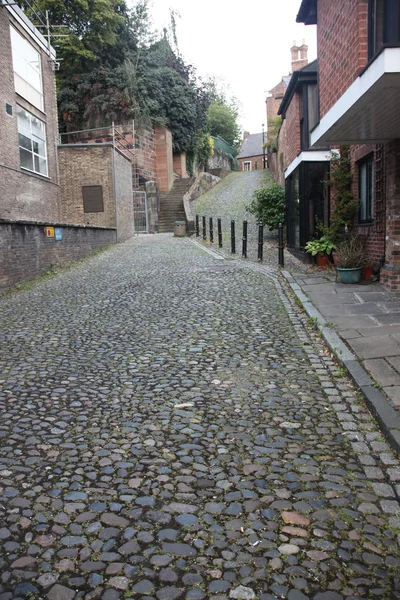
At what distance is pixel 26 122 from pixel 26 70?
2105mm

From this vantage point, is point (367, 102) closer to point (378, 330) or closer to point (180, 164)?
point (378, 330)

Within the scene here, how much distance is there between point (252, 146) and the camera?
6800 centimetres

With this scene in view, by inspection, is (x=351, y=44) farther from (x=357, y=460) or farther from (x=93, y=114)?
(x=93, y=114)

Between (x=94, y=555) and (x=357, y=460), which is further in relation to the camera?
(x=357, y=460)

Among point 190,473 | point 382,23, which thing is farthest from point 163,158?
point 190,473

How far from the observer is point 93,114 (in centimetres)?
2747

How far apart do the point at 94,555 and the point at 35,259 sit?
382 inches

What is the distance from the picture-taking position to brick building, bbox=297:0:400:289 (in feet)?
18.1

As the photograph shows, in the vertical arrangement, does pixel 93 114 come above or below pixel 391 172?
above

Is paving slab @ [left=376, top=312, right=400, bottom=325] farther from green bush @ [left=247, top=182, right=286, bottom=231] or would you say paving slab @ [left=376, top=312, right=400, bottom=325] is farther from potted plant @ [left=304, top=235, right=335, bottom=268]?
green bush @ [left=247, top=182, right=286, bottom=231]

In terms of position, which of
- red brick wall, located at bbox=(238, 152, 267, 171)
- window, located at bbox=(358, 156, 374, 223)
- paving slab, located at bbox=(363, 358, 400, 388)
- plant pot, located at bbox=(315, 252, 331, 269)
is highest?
red brick wall, located at bbox=(238, 152, 267, 171)

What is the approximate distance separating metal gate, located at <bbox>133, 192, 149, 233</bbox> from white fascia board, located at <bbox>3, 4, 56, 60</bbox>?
7.69 metres

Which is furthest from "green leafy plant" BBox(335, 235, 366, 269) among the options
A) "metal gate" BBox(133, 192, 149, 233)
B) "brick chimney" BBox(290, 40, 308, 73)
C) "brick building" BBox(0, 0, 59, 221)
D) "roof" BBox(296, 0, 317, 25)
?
"brick chimney" BBox(290, 40, 308, 73)

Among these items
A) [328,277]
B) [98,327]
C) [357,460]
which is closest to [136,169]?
[328,277]
